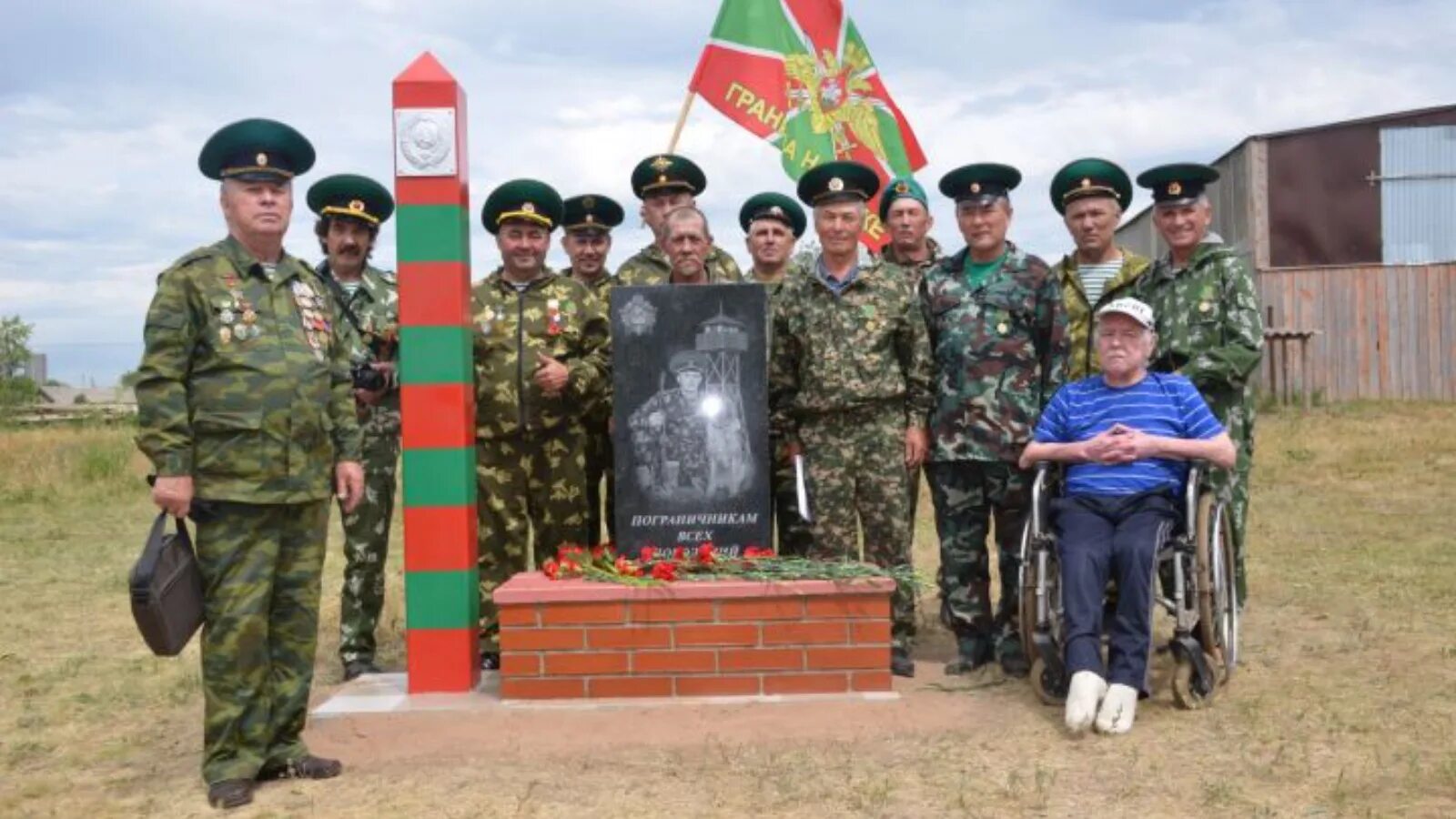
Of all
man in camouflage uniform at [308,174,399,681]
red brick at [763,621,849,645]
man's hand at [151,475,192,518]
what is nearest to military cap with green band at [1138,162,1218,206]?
red brick at [763,621,849,645]

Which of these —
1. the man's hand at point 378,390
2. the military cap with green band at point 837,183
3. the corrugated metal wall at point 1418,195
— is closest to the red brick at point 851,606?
the military cap with green band at point 837,183

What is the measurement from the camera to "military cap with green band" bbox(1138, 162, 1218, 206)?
510 cm

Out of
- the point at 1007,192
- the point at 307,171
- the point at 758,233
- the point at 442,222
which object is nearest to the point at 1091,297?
the point at 1007,192

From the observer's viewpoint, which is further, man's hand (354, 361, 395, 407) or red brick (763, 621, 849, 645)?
man's hand (354, 361, 395, 407)

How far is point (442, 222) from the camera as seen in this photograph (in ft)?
15.7

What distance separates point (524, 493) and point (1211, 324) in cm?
268

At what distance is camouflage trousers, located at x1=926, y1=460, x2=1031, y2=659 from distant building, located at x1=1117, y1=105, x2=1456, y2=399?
585 inches

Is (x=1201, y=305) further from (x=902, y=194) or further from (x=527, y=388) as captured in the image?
(x=527, y=388)

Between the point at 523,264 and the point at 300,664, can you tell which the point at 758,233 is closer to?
the point at 523,264

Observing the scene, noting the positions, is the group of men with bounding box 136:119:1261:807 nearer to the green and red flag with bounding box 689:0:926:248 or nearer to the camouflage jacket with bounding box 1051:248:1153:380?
the camouflage jacket with bounding box 1051:248:1153:380

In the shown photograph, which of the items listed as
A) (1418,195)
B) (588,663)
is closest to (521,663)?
(588,663)

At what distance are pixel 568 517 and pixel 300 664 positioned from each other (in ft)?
4.83

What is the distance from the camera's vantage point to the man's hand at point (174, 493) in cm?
354

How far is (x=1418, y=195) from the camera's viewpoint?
1831cm
